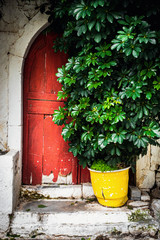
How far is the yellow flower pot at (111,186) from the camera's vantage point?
2.91 metres

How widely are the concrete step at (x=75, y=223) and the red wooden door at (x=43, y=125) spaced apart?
644 mm

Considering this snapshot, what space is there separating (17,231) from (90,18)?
269cm

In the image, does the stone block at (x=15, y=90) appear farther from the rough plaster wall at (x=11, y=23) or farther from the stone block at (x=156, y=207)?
the stone block at (x=156, y=207)

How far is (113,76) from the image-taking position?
2.66 m

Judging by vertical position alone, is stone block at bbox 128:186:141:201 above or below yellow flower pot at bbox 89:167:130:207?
below

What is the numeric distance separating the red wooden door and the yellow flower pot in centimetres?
57

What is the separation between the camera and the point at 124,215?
113 inches

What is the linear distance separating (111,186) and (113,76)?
139 centimetres

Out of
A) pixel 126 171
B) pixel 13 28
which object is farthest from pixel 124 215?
pixel 13 28

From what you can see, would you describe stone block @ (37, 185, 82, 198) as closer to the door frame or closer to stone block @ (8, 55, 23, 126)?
→ the door frame

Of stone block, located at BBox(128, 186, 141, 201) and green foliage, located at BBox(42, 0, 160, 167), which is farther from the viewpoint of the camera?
stone block, located at BBox(128, 186, 141, 201)

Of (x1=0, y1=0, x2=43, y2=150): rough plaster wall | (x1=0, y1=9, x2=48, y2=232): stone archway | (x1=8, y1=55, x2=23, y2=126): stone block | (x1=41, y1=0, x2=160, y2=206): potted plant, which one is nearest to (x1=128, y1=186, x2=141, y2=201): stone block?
(x1=41, y1=0, x2=160, y2=206): potted plant

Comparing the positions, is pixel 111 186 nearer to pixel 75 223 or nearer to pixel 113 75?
pixel 75 223

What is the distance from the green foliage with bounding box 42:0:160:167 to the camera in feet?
7.80
